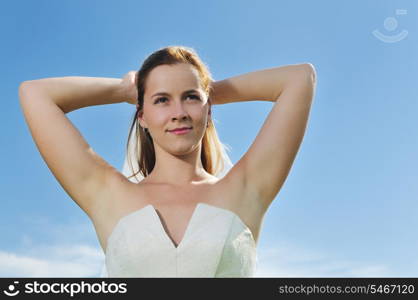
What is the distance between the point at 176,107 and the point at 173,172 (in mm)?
480

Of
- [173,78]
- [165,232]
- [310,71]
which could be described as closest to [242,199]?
[165,232]

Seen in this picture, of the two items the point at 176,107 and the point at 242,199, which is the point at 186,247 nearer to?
the point at 242,199

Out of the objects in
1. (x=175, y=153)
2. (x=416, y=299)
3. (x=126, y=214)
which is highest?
(x=175, y=153)

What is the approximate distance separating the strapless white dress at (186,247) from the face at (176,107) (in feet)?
1.44

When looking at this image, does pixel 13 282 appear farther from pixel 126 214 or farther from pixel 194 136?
pixel 194 136

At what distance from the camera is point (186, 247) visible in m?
3.40

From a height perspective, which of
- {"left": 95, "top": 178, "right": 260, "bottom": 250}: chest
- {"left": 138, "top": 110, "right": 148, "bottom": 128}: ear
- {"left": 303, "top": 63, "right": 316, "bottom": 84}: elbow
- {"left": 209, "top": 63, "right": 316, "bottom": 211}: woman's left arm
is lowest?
{"left": 95, "top": 178, "right": 260, "bottom": 250}: chest

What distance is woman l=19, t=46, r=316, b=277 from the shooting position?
343cm

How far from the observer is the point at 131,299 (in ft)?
11.0

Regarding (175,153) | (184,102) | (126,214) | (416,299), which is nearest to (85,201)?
(126,214)

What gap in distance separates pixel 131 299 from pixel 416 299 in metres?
1.80

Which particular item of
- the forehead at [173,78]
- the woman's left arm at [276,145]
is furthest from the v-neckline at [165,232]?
the forehead at [173,78]

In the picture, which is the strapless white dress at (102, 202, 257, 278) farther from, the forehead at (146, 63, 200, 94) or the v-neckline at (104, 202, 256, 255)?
the forehead at (146, 63, 200, 94)

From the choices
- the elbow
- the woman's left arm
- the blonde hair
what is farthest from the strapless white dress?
the elbow
